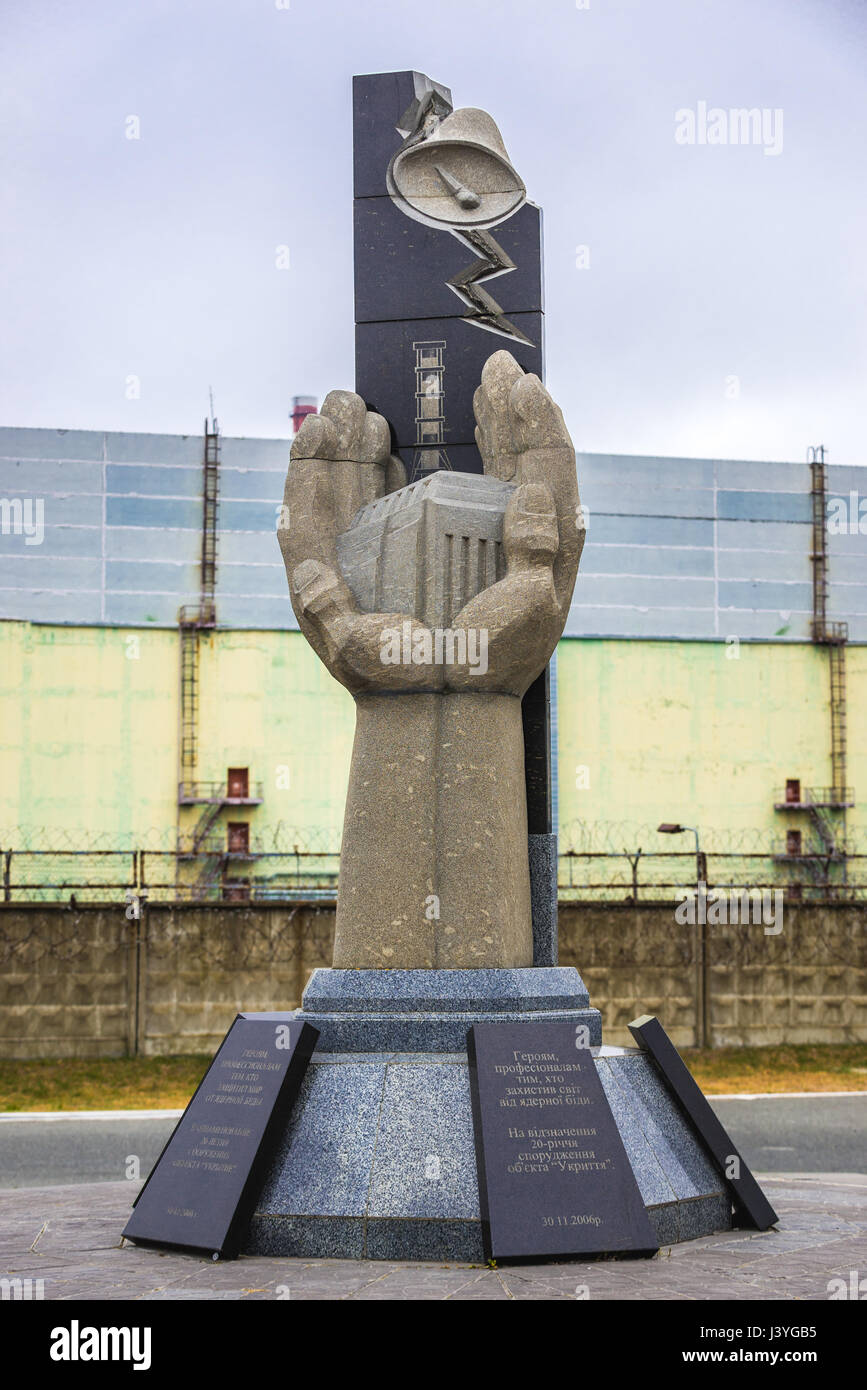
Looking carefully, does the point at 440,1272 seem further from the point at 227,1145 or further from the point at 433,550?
the point at 433,550

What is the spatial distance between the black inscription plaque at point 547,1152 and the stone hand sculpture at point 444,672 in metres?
0.90

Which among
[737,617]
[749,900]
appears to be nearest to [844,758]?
[737,617]

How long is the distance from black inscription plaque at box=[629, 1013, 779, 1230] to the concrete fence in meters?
15.6

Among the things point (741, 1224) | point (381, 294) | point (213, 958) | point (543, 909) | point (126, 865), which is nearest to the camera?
point (741, 1224)

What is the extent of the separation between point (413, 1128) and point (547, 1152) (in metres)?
0.71

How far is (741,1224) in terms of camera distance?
9.00m

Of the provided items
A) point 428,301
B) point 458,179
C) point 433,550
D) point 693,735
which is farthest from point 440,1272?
point 693,735

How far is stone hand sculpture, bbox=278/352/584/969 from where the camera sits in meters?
9.32

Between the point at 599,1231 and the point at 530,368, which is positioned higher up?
the point at 530,368

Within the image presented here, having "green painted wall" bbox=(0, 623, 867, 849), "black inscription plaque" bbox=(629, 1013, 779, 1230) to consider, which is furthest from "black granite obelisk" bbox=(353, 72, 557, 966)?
"green painted wall" bbox=(0, 623, 867, 849)

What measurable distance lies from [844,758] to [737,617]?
14.2 ft

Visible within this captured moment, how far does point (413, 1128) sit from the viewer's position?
8.19 m

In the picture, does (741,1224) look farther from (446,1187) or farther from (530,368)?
(530,368)

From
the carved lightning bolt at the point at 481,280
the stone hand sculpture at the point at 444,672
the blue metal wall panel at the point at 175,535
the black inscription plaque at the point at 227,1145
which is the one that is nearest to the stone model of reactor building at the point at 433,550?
the stone hand sculpture at the point at 444,672
